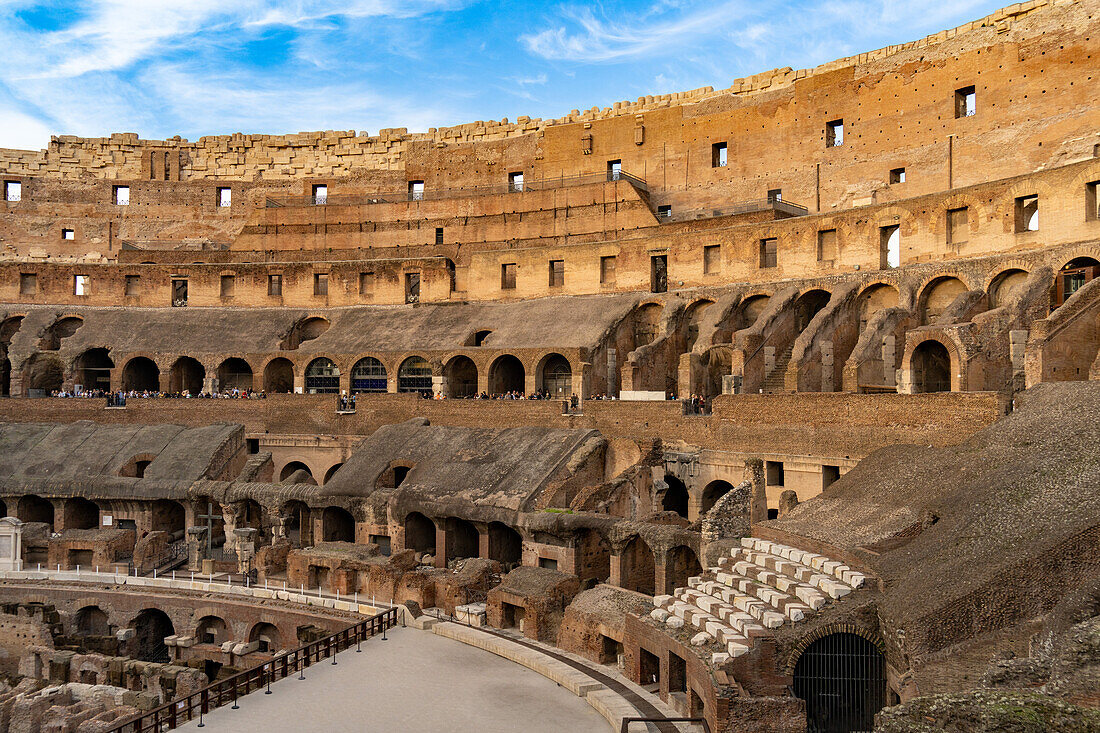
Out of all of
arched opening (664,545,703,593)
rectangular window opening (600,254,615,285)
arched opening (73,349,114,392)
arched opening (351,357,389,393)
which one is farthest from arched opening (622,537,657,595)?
arched opening (73,349,114,392)

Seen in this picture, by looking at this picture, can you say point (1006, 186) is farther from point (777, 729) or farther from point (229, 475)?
point (229, 475)

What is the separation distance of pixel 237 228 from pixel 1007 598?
155 feet

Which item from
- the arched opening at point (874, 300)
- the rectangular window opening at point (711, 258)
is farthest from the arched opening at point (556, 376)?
the arched opening at point (874, 300)

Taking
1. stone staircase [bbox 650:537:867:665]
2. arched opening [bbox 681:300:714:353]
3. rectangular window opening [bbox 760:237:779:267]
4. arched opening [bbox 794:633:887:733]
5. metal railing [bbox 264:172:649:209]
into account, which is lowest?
arched opening [bbox 794:633:887:733]

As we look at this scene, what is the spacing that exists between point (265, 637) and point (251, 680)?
7.42m

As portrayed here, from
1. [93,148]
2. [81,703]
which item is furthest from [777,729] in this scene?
[93,148]

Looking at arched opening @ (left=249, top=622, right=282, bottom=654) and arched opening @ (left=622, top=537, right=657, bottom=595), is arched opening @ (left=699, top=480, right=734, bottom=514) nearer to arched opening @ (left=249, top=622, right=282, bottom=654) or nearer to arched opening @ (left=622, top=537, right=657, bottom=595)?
arched opening @ (left=622, top=537, right=657, bottom=595)

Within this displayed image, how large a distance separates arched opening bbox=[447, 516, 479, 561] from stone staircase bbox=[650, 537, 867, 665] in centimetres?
1011

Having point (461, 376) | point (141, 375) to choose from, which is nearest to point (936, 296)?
point (461, 376)

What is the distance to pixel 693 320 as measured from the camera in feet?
116

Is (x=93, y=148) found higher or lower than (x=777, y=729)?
higher

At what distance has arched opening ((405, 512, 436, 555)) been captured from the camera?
28.0 metres

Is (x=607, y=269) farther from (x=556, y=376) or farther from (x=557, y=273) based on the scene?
(x=556, y=376)

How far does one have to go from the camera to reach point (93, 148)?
171ft
